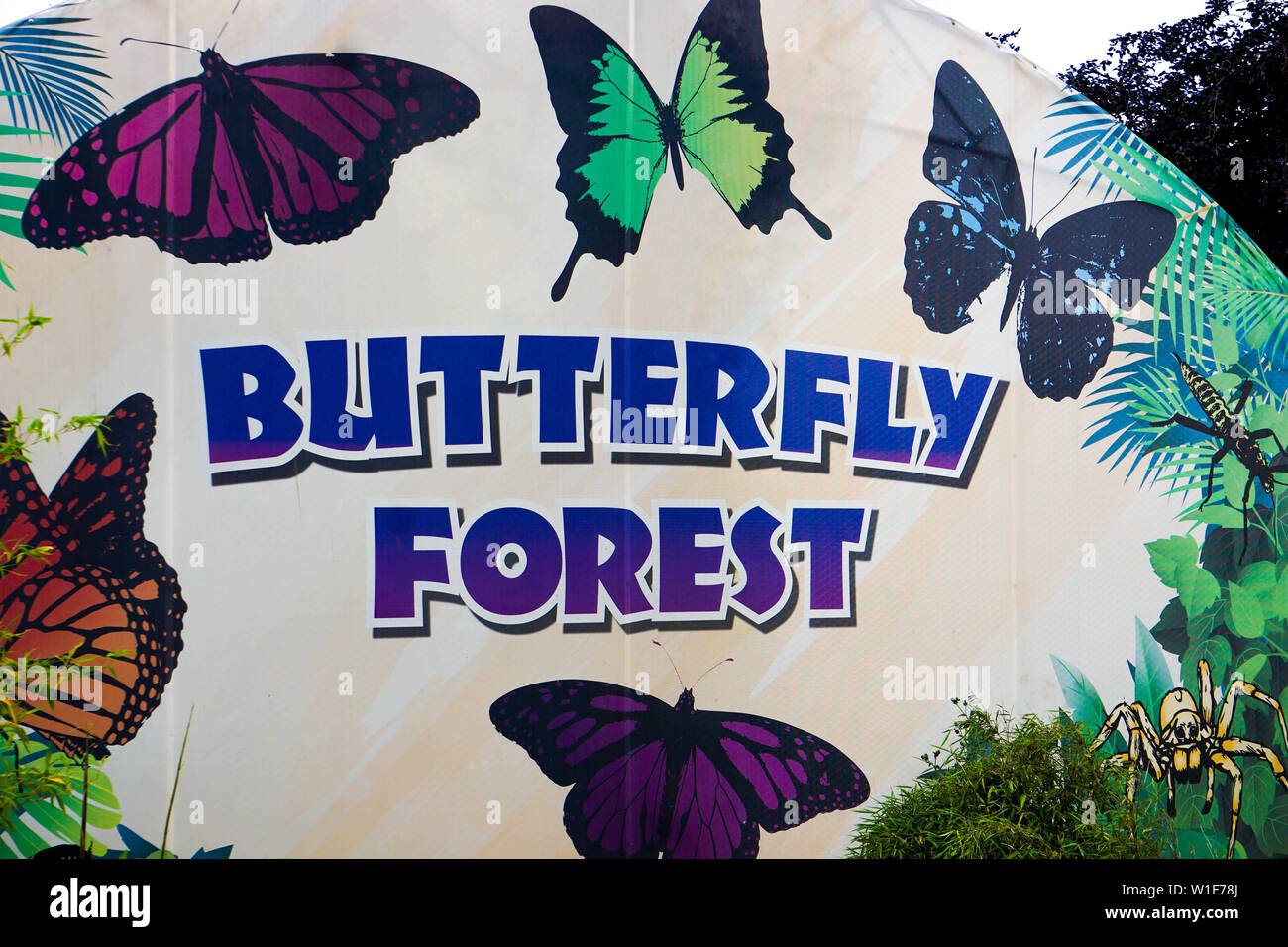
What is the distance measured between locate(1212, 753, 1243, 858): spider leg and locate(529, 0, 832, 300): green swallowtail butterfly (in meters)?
3.24

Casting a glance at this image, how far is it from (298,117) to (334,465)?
59.9 inches

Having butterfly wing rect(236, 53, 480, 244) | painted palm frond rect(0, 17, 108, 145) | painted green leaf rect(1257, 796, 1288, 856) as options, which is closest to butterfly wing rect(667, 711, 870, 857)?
painted green leaf rect(1257, 796, 1288, 856)

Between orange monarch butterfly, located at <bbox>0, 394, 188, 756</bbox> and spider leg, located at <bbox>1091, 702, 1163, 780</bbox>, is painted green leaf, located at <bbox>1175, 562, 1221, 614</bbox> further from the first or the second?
orange monarch butterfly, located at <bbox>0, 394, 188, 756</bbox>

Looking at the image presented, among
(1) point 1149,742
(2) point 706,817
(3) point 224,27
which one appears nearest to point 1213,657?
(1) point 1149,742

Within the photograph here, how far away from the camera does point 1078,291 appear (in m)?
4.88

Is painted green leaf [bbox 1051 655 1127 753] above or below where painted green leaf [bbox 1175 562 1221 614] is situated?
below

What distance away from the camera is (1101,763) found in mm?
4551

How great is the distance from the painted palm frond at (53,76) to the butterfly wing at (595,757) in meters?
3.09

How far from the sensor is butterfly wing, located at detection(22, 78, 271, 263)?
4.36m

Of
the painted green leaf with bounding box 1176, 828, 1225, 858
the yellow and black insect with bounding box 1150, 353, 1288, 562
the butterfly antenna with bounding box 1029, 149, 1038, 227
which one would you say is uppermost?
the butterfly antenna with bounding box 1029, 149, 1038, 227

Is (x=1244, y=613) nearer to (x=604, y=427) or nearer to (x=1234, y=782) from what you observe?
(x=1234, y=782)

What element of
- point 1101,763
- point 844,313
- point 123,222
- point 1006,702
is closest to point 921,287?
point 844,313
